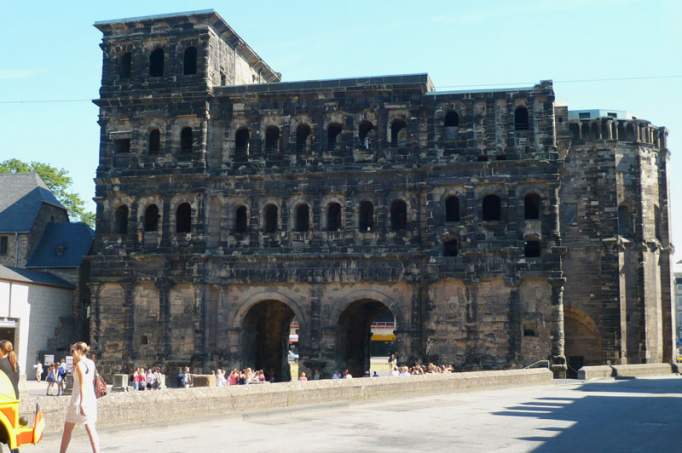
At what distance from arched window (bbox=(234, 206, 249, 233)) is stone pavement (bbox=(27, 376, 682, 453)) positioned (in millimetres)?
21368

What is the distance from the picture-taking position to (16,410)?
11008mm

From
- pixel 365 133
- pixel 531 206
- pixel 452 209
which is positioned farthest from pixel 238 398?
pixel 365 133

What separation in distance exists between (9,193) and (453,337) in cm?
3022

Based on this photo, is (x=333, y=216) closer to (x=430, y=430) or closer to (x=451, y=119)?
(x=451, y=119)

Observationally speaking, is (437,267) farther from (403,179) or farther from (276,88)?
(276,88)

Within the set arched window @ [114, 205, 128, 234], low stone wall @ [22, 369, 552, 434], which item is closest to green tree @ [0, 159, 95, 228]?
arched window @ [114, 205, 128, 234]

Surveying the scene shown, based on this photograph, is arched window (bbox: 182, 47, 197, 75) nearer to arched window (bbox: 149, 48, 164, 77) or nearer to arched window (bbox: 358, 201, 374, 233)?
arched window (bbox: 149, 48, 164, 77)

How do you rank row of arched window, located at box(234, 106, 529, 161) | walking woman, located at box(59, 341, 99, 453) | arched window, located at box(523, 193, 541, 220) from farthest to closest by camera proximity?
row of arched window, located at box(234, 106, 529, 161) → arched window, located at box(523, 193, 541, 220) → walking woman, located at box(59, 341, 99, 453)

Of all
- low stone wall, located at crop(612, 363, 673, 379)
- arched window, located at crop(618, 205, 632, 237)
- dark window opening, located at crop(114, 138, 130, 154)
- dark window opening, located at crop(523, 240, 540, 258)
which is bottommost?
low stone wall, located at crop(612, 363, 673, 379)

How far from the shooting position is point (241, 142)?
45.1m

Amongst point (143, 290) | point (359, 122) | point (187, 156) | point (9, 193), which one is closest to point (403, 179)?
point (359, 122)

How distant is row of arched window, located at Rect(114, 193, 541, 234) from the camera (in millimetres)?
42219

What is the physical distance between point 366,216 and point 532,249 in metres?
8.28

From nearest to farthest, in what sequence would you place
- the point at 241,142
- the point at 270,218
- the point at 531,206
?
the point at 531,206 → the point at 270,218 → the point at 241,142
